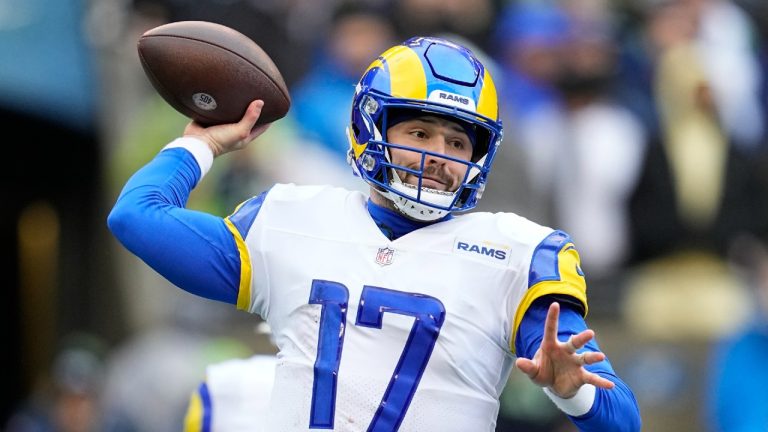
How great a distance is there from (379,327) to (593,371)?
55 cm

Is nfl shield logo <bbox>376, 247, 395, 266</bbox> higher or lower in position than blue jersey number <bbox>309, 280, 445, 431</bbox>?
higher

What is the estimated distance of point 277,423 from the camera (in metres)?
4.04

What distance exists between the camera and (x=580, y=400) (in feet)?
12.4

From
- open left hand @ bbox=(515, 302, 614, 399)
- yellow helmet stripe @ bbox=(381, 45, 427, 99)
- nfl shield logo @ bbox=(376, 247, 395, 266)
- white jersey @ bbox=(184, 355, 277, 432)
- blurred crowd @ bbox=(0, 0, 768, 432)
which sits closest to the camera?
open left hand @ bbox=(515, 302, 614, 399)

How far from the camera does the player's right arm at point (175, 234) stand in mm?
A: 4082

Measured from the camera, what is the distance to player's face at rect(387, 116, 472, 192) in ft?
13.6

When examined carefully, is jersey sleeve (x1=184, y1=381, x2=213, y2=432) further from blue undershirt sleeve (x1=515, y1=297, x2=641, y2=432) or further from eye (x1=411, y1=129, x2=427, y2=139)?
blue undershirt sleeve (x1=515, y1=297, x2=641, y2=432)

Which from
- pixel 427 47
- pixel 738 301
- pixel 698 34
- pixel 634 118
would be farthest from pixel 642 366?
pixel 427 47

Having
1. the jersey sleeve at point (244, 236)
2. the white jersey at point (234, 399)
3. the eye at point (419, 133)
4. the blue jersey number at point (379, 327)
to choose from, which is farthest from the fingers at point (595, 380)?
the white jersey at point (234, 399)

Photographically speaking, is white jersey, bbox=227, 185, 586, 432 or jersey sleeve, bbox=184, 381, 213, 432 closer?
white jersey, bbox=227, 185, 586, 432

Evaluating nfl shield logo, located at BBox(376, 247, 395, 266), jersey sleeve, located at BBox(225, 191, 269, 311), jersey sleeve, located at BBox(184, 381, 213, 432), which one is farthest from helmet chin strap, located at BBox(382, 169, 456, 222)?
jersey sleeve, located at BBox(184, 381, 213, 432)

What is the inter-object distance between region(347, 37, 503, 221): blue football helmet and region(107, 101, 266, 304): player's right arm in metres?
0.45

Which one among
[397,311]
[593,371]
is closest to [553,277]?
[593,371]

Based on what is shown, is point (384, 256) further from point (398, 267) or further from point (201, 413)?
point (201, 413)
